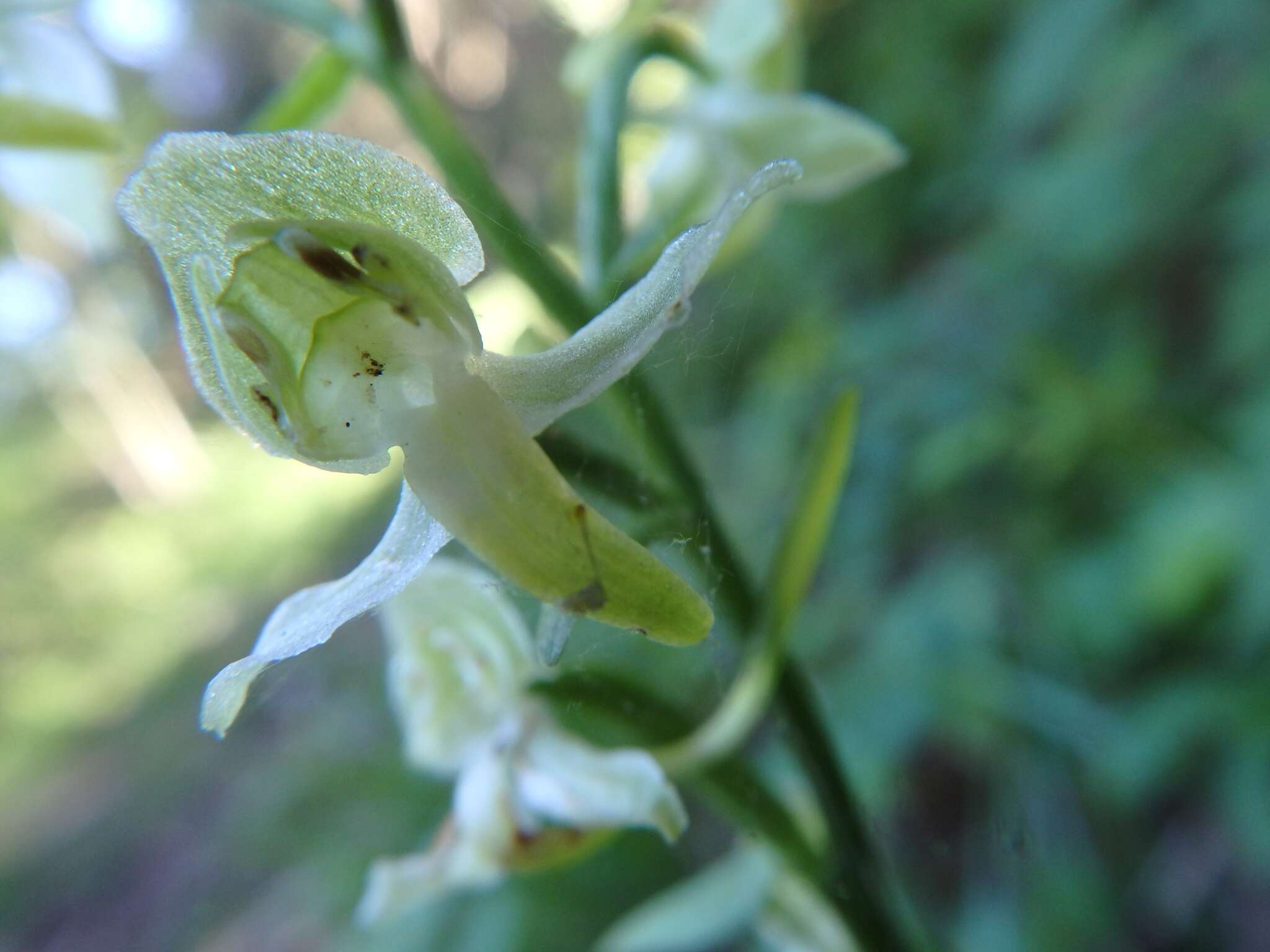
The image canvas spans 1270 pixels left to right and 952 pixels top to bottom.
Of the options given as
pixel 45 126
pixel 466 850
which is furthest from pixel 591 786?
pixel 45 126

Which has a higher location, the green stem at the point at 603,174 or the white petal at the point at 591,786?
the green stem at the point at 603,174

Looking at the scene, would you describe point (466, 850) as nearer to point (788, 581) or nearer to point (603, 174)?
point (788, 581)

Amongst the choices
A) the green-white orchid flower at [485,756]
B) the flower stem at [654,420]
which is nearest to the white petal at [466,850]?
the green-white orchid flower at [485,756]

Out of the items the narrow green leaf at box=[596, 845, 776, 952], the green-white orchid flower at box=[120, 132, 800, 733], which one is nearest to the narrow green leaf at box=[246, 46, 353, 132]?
the green-white orchid flower at box=[120, 132, 800, 733]

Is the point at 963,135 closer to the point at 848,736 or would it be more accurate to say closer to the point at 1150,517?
the point at 1150,517

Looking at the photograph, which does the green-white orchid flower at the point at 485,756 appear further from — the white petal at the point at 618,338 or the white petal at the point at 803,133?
the white petal at the point at 803,133
